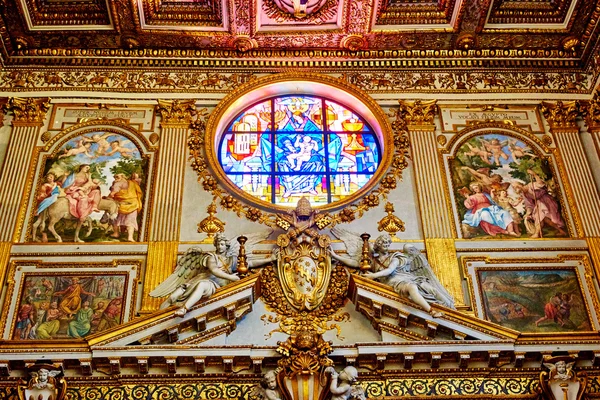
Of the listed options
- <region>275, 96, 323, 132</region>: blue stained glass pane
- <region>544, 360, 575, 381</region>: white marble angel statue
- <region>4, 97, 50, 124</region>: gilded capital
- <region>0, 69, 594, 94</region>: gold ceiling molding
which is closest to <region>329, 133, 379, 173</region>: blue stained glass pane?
<region>275, 96, 323, 132</region>: blue stained glass pane

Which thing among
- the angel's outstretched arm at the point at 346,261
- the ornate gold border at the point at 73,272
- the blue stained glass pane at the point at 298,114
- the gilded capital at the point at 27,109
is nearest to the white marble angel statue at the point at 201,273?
the ornate gold border at the point at 73,272

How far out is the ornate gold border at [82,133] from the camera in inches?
499

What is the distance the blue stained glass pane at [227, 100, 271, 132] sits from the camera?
14.3 metres

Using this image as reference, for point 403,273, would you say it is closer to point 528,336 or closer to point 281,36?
point 528,336

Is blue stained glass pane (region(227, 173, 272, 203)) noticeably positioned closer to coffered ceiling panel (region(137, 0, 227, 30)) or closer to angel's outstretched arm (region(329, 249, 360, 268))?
angel's outstretched arm (region(329, 249, 360, 268))

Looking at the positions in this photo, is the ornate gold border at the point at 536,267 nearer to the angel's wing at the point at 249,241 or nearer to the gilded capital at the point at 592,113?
the gilded capital at the point at 592,113

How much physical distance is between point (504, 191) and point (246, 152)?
4.08 metres

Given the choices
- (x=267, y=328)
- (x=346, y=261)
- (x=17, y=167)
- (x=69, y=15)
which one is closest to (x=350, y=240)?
(x=346, y=261)

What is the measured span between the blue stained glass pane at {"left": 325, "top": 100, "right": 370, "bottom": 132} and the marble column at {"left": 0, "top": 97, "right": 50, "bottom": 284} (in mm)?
4587

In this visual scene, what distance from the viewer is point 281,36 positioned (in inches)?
575

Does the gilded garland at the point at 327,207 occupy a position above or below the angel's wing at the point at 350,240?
above

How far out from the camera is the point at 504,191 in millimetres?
13320

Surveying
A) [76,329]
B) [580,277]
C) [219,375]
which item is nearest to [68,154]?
[76,329]

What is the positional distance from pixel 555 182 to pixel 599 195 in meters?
0.68
